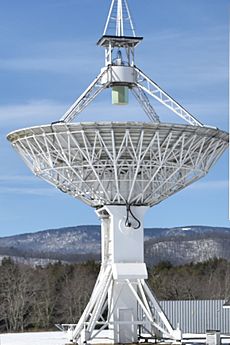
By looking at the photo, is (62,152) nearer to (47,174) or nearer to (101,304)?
(47,174)

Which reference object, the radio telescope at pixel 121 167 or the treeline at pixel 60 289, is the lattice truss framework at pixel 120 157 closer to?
the radio telescope at pixel 121 167

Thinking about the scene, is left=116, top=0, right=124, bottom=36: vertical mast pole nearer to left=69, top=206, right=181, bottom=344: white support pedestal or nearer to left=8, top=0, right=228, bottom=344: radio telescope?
left=8, top=0, right=228, bottom=344: radio telescope

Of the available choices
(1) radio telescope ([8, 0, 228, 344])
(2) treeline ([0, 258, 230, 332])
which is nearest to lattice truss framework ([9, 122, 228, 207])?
(1) radio telescope ([8, 0, 228, 344])

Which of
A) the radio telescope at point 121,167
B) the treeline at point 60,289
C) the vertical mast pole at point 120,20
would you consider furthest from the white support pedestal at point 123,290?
the treeline at point 60,289

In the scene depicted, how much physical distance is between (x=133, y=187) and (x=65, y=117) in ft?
16.6

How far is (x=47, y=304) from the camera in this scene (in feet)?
305

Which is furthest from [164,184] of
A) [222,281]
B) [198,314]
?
[222,281]

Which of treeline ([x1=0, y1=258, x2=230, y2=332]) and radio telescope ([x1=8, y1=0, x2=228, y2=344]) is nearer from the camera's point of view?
radio telescope ([x1=8, y1=0, x2=228, y2=344])

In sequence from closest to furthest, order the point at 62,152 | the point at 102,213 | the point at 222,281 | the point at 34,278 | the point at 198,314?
the point at 62,152 → the point at 102,213 → the point at 198,314 → the point at 34,278 → the point at 222,281

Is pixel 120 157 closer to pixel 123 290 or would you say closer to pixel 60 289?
pixel 123 290

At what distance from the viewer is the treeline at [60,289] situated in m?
92.4

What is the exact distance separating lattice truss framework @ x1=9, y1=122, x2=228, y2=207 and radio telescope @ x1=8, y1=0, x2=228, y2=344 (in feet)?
0.16

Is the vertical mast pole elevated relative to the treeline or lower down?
elevated

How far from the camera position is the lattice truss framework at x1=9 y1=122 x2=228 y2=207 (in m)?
47.4
